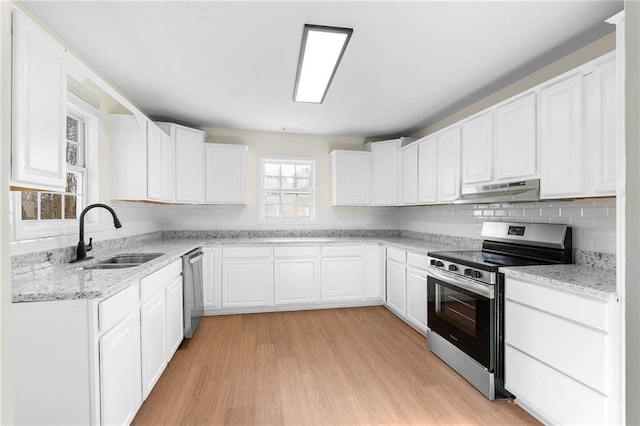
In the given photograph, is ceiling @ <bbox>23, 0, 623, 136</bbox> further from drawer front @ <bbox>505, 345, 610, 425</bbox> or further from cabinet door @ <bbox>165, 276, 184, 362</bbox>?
drawer front @ <bbox>505, 345, 610, 425</bbox>

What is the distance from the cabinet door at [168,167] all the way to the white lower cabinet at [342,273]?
6.78 ft

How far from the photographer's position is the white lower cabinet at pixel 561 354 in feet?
5.00

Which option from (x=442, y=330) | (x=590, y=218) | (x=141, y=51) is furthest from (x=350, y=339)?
(x=141, y=51)

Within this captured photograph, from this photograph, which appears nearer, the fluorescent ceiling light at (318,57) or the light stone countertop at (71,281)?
the light stone countertop at (71,281)

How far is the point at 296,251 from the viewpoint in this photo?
3973 millimetres

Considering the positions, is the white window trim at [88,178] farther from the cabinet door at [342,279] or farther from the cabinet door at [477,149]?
the cabinet door at [477,149]

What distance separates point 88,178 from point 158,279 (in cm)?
127

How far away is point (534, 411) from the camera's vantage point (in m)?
1.94

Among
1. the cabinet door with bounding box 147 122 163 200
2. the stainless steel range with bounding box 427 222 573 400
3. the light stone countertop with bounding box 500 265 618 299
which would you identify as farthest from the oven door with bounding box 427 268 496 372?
the cabinet door with bounding box 147 122 163 200

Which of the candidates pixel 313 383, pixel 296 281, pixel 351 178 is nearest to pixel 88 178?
pixel 296 281

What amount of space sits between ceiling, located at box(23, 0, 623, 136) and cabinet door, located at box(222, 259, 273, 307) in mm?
1955

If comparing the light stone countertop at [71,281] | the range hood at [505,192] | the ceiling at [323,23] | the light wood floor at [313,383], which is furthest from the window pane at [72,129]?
the range hood at [505,192]

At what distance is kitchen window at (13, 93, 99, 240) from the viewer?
6.31 feet

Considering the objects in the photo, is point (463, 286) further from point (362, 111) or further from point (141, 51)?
point (141, 51)
